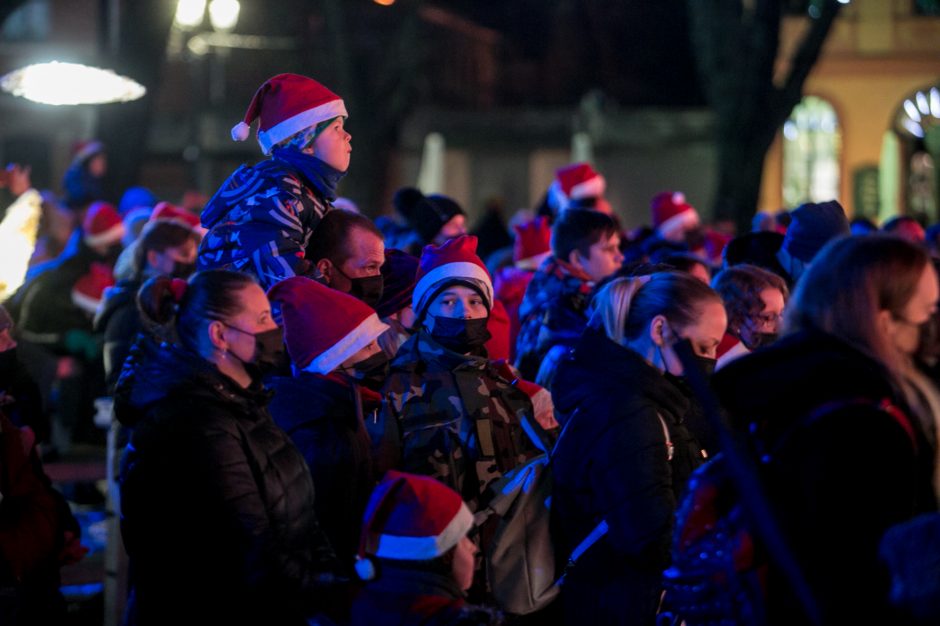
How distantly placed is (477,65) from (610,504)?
27.9 metres

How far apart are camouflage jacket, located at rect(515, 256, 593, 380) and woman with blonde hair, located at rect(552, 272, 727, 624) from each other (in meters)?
2.26

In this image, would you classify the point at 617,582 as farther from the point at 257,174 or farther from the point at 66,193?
the point at 66,193

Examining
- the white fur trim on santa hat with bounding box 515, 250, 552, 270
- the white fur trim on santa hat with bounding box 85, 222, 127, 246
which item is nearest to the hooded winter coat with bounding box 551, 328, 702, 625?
the white fur trim on santa hat with bounding box 515, 250, 552, 270

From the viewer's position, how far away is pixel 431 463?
526cm

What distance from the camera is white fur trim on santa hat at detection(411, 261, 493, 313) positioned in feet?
18.6

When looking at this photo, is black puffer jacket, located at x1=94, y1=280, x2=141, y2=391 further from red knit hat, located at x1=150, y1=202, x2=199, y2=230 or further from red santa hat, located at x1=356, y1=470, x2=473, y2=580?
red santa hat, located at x1=356, y1=470, x2=473, y2=580

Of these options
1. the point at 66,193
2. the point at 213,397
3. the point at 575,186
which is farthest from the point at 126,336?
the point at 66,193

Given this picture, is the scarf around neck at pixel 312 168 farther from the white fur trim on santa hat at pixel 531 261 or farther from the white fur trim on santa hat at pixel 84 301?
the white fur trim on santa hat at pixel 84 301

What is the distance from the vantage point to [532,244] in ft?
31.0

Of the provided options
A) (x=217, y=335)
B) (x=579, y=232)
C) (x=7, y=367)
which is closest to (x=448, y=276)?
(x=217, y=335)

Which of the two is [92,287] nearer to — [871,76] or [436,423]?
[436,423]

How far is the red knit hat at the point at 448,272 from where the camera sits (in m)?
5.68


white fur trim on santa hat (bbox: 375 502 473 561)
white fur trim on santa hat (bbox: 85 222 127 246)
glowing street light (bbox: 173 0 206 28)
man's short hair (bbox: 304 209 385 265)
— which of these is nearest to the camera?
white fur trim on santa hat (bbox: 375 502 473 561)

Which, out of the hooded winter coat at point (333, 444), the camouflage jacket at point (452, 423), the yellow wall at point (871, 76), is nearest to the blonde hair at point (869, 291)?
the hooded winter coat at point (333, 444)
